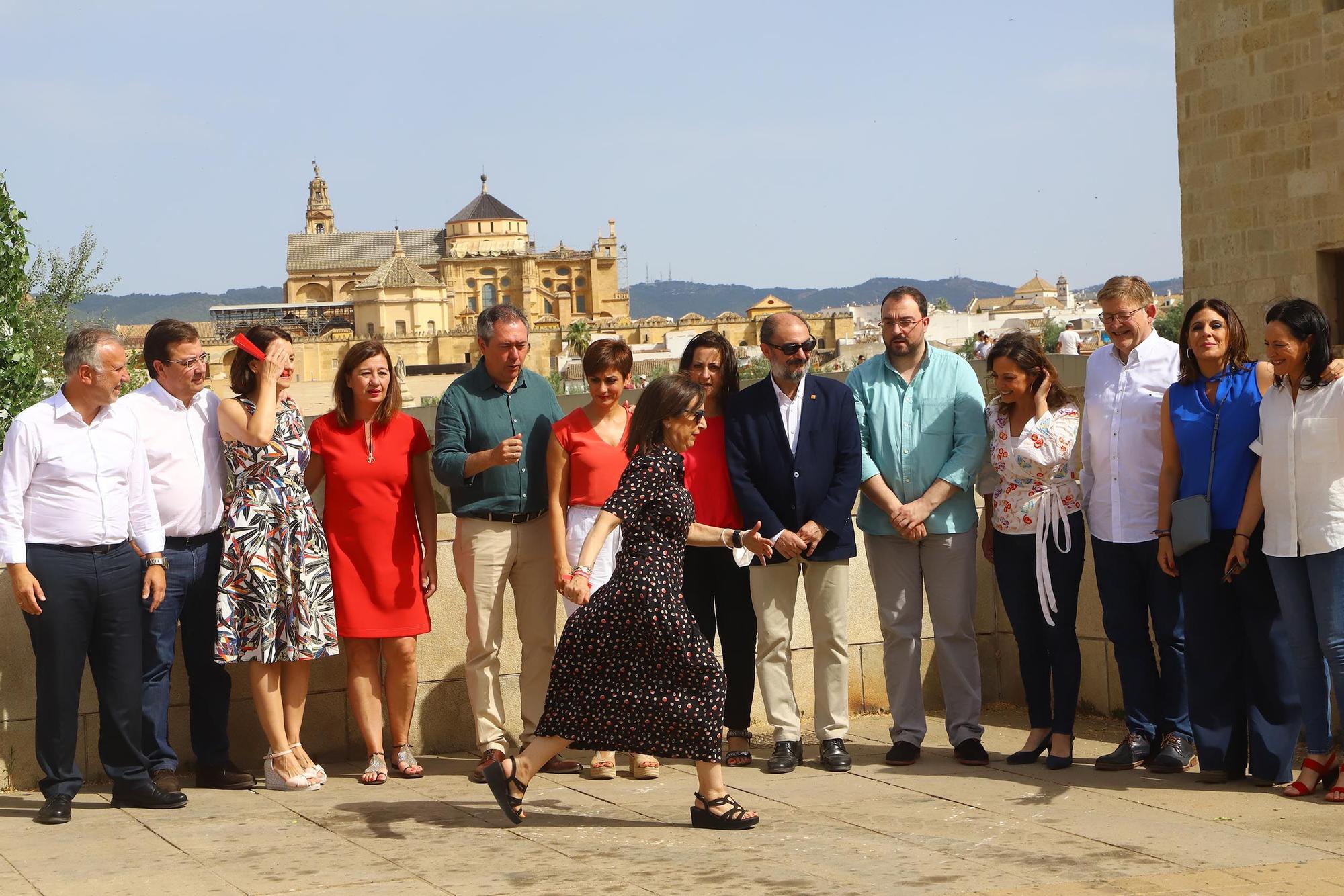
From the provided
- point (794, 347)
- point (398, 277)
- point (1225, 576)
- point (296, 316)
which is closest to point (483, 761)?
point (794, 347)

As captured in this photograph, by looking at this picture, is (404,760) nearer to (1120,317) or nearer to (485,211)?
(1120,317)

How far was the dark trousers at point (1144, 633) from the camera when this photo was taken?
5660mm

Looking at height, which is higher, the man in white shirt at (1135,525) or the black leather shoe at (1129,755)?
the man in white shirt at (1135,525)

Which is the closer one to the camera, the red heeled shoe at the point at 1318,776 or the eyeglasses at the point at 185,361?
the red heeled shoe at the point at 1318,776

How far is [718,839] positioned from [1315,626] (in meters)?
2.21

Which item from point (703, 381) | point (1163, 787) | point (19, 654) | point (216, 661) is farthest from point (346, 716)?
point (1163, 787)

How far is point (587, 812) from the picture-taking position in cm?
511

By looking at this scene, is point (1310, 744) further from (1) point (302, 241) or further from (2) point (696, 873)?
(1) point (302, 241)

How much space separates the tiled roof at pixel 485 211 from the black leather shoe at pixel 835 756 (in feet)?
483

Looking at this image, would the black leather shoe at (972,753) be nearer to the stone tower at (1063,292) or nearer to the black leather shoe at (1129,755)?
the black leather shoe at (1129,755)

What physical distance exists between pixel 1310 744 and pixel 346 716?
3705 millimetres

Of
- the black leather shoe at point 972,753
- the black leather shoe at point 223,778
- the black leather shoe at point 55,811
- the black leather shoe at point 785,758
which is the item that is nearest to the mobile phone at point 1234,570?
the black leather shoe at point 972,753

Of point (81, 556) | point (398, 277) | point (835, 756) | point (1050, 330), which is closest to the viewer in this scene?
point (81, 556)

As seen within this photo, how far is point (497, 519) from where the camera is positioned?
5.82 m
